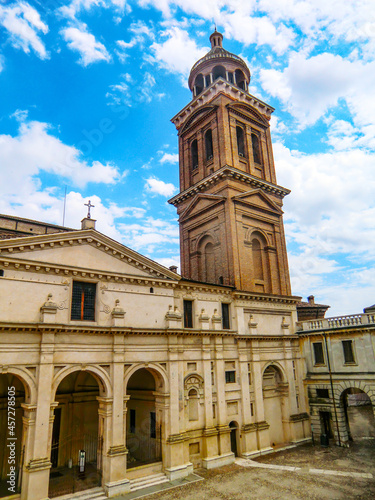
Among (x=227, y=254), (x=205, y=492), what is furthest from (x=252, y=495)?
(x=227, y=254)

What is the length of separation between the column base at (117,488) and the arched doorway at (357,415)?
17663 mm

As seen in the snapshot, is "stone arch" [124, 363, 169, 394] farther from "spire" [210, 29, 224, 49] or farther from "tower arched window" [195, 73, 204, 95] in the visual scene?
"spire" [210, 29, 224, 49]

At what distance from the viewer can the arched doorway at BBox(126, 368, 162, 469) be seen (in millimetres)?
22188

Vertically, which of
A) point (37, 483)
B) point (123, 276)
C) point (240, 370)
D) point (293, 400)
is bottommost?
point (37, 483)

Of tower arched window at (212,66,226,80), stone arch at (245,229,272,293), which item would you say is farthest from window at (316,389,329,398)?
tower arched window at (212,66,226,80)

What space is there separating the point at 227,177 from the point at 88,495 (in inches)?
925

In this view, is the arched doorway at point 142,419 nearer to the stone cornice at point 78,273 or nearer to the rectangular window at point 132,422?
the rectangular window at point 132,422

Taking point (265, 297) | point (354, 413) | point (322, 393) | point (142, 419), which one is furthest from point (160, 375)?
point (354, 413)

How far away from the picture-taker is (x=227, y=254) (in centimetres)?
2845

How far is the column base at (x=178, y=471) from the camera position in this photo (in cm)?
1944

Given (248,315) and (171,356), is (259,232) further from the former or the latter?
(171,356)

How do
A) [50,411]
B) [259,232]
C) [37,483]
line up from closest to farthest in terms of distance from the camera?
[37,483]
[50,411]
[259,232]

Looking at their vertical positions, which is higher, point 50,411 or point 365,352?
point 365,352

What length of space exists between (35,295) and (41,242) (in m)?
2.70
